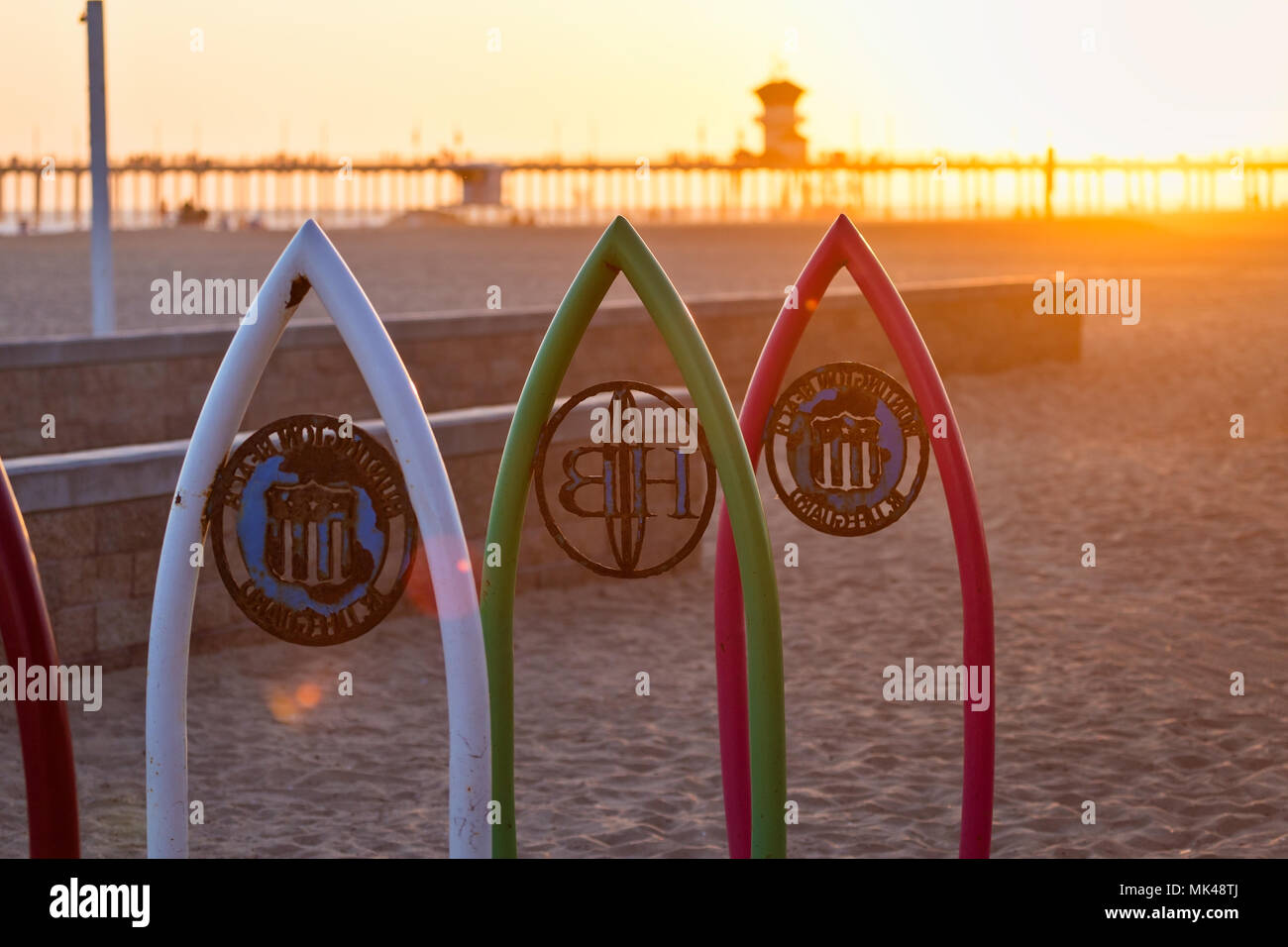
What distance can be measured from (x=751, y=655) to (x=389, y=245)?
48234 millimetres

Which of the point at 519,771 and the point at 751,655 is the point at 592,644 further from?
the point at 751,655

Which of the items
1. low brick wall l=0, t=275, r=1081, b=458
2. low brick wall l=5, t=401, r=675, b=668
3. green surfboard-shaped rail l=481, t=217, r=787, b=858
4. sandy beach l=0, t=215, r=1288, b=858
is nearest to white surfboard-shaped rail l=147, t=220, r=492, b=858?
green surfboard-shaped rail l=481, t=217, r=787, b=858

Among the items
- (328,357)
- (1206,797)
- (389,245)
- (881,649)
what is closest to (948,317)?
(328,357)

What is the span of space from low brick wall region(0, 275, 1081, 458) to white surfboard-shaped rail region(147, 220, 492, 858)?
733 centimetres

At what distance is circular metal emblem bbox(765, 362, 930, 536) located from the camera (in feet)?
14.8

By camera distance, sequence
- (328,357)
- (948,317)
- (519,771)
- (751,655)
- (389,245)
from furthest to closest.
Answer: (389,245) → (948,317) → (328,357) → (519,771) → (751,655)

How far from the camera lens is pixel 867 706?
7.16 metres

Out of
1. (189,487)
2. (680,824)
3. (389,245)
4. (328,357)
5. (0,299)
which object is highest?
(389,245)

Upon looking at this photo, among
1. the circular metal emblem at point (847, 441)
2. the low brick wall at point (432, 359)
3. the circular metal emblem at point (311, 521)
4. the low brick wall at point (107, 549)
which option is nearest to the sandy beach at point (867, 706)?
the low brick wall at point (107, 549)

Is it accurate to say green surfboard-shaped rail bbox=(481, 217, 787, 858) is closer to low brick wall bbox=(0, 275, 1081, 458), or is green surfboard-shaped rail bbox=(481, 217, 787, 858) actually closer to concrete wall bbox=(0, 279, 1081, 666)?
concrete wall bbox=(0, 279, 1081, 666)

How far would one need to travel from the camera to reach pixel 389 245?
51.3m

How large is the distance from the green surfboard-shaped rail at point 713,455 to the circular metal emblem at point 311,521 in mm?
527

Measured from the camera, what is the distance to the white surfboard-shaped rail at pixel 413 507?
3.78 meters
